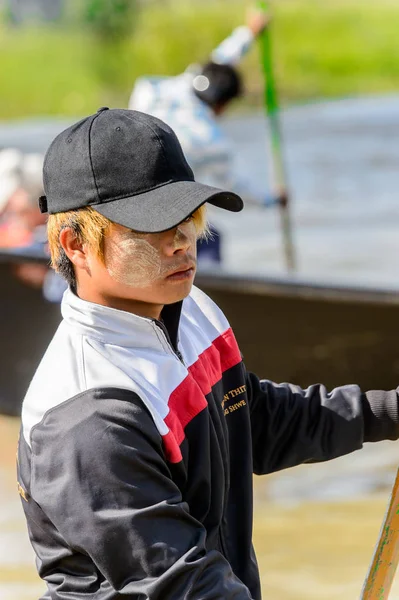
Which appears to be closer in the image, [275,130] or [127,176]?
[127,176]

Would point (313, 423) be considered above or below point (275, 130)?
above

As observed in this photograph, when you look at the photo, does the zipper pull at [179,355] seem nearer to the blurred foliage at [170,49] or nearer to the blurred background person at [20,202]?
the blurred background person at [20,202]

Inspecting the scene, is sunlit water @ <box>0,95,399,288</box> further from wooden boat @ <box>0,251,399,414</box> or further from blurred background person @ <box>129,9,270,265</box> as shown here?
blurred background person @ <box>129,9,270,265</box>

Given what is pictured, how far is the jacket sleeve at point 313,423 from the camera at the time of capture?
1739 mm

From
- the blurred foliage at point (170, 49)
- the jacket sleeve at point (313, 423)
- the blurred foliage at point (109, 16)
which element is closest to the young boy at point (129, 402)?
the jacket sleeve at point (313, 423)

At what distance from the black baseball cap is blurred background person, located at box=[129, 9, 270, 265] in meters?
3.46

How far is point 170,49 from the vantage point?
41281 millimetres

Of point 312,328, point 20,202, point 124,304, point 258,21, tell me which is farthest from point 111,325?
point 258,21

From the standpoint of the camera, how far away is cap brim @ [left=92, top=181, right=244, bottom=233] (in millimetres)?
1380

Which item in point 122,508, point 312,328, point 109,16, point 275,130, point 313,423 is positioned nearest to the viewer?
point 122,508

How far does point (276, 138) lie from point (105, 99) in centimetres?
3259

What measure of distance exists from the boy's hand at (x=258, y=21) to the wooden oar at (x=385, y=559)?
4924 millimetres

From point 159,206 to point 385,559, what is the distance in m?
0.58

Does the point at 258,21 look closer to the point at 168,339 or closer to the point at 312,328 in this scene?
the point at 312,328
